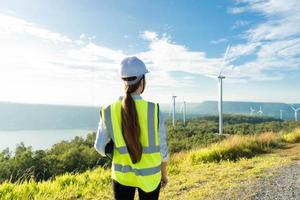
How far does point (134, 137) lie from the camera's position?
2.56 metres

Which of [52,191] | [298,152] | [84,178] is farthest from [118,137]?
[298,152]

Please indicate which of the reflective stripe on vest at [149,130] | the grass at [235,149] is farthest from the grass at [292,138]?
the reflective stripe on vest at [149,130]

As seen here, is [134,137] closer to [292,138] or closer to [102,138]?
[102,138]

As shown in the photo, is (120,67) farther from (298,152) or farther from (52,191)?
(298,152)

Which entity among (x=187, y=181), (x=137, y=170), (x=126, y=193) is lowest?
(x=187, y=181)

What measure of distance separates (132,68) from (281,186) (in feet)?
16.0

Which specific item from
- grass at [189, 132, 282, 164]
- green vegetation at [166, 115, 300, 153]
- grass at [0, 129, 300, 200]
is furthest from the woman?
green vegetation at [166, 115, 300, 153]

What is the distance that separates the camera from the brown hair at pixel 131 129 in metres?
2.55

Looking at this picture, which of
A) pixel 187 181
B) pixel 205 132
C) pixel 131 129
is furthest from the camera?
pixel 205 132

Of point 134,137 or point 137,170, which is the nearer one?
point 134,137

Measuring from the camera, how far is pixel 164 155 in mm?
2756

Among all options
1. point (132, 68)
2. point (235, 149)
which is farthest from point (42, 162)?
point (132, 68)

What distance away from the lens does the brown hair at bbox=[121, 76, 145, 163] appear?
2.55m

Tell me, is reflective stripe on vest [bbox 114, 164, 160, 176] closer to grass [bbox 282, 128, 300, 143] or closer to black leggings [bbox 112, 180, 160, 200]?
black leggings [bbox 112, 180, 160, 200]
